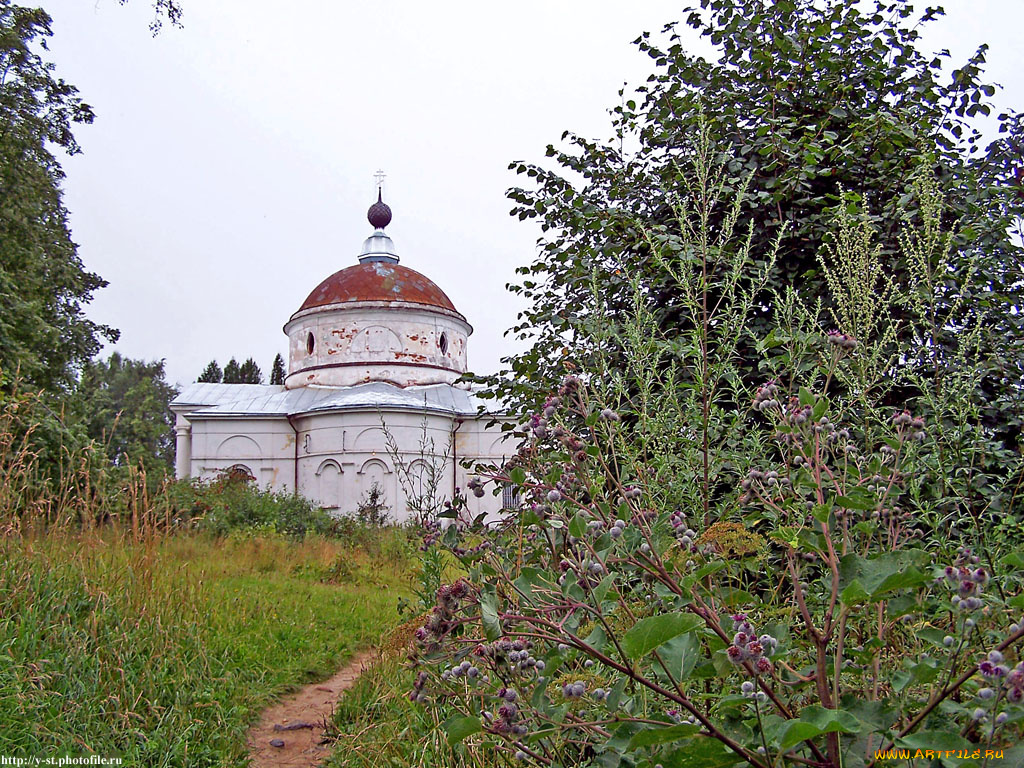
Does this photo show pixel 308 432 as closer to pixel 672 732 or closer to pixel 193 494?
pixel 193 494

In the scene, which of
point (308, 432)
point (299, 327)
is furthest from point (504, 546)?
point (299, 327)

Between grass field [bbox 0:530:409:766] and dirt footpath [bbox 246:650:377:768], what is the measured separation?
111 millimetres

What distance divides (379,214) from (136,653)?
26.7 metres

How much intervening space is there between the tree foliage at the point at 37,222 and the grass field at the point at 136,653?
306 inches

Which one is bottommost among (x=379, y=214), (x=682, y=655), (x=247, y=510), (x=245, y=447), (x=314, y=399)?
(x=682, y=655)

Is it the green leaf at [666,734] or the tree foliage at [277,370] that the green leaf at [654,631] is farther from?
the tree foliage at [277,370]

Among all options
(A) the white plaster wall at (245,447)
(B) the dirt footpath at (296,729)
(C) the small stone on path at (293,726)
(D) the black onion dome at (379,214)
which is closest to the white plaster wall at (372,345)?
(A) the white plaster wall at (245,447)

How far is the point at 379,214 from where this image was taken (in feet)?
97.2

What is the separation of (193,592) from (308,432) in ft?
61.7

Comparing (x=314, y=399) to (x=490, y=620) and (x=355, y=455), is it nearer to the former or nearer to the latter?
(x=355, y=455)

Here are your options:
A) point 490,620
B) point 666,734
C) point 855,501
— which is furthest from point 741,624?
point 490,620

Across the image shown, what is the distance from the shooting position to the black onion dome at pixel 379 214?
97.2 ft

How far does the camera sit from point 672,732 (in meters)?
1.15

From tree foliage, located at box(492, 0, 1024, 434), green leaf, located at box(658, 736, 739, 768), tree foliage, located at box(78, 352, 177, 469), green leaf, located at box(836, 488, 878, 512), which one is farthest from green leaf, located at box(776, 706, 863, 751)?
tree foliage, located at box(78, 352, 177, 469)
